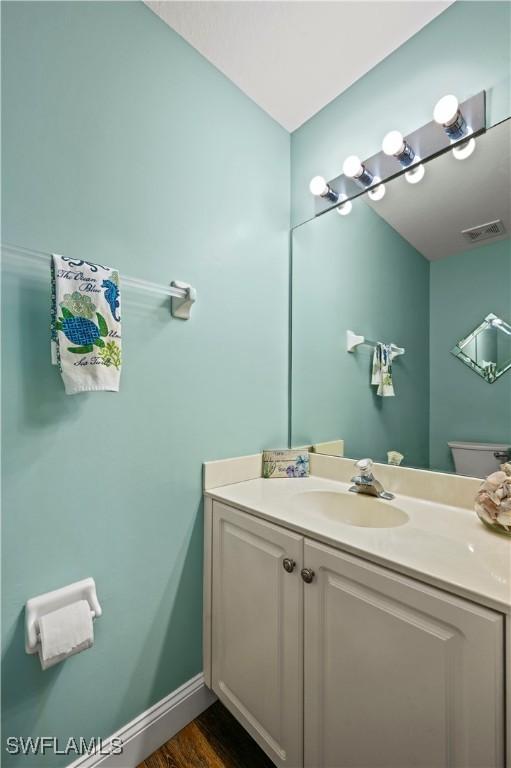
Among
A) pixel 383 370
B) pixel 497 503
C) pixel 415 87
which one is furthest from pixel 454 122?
pixel 497 503

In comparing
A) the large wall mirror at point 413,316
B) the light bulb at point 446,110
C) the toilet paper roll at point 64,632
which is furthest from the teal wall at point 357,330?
the toilet paper roll at point 64,632

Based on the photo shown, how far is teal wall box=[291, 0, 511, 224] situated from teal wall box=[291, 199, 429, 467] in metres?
0.24

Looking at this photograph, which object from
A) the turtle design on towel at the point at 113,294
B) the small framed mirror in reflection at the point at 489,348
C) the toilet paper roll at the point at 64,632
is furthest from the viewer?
the small framed mirror in reflection at the point at 489,348

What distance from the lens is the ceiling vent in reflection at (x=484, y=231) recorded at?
1.01 m

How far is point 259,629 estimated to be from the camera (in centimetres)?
100

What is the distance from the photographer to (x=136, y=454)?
1053 mm

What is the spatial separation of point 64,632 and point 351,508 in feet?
3.00

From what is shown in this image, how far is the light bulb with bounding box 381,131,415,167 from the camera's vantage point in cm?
115

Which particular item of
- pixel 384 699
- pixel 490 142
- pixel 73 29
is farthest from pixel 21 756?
pixel 490 142

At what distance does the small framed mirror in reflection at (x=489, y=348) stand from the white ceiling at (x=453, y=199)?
269 mm

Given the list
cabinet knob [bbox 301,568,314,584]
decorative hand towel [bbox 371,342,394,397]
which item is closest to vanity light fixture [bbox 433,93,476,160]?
decorative hand towel [bbox 371,342,394,397]

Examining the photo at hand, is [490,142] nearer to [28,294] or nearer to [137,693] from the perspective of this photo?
[28,294]

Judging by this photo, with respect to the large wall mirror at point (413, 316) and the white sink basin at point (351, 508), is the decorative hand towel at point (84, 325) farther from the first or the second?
the large wall mirror at point (413, 316)

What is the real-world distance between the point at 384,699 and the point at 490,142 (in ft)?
4.99
